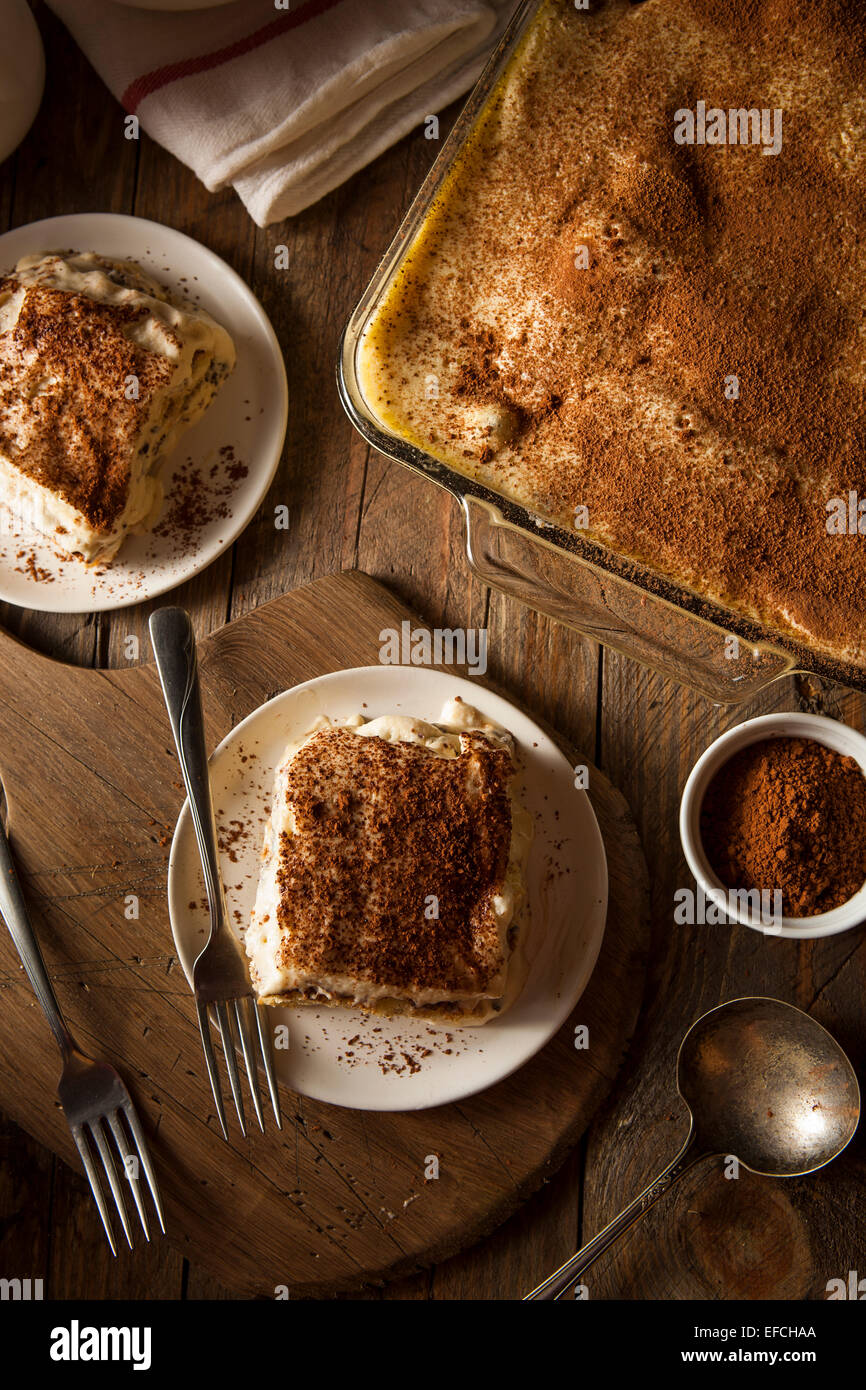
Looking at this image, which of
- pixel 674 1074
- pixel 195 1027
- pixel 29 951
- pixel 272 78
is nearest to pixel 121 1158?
pixel 195 1027

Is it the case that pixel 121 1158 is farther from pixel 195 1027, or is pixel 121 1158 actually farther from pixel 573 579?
pixel 573 579

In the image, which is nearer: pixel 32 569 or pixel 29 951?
pixel 29 951

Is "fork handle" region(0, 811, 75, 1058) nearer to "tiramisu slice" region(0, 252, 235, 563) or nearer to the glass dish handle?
"tiramisu slice" region(0, 252, 235, 563)

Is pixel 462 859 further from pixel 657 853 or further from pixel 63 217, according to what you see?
pixel 63 217

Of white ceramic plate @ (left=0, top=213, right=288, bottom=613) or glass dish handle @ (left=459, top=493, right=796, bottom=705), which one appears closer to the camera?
glass dish handle @ (left=459, top=493, right=796, bottom=705)

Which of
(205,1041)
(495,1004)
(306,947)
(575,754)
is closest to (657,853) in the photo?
(575,754)

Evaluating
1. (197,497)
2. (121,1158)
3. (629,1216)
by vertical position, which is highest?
(197,497)

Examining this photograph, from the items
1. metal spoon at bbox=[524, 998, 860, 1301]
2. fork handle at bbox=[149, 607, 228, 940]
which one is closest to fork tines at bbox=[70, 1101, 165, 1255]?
fork handle at bbox=[149, 607, 228, 940]
